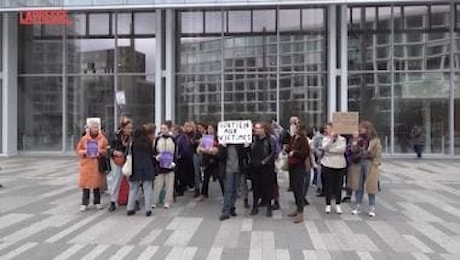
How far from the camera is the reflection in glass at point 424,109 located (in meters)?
26.4

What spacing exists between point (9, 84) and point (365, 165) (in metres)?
19.4

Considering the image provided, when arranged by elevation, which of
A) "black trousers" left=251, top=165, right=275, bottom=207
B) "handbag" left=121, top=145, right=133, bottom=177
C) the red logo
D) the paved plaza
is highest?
the red logo

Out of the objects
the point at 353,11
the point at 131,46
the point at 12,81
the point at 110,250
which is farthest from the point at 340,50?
the point at 110,250

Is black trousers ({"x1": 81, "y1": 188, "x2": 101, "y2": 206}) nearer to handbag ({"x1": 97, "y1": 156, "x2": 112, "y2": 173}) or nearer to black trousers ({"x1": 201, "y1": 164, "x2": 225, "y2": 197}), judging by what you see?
handbag ({"x1": 97, "y1": 156, "x2": 112, "y2": 173})

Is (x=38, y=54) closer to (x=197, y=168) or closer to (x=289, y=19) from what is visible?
(x=289, y=19)

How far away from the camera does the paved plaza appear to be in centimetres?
865

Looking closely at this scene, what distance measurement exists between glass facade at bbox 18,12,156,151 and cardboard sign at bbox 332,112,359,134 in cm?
1614

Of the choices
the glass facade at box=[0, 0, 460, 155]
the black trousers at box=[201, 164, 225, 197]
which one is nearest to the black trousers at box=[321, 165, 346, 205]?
the black trousers at box=[201, 164, 225, 197]

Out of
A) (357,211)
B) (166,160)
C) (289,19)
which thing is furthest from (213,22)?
(357,211)

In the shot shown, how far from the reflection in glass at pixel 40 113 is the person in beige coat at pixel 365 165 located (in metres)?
18.4

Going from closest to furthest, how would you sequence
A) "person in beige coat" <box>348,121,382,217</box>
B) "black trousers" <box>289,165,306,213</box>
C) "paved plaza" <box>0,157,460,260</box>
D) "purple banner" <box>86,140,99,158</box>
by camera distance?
"paved plaza" <box>0,157,460,260</box> → "black trousers" <box>289,165,306,213</box> → "person in beige coat" <box>348,121,382,217</box> → "purple banner" <box>86,140,99,158</box>

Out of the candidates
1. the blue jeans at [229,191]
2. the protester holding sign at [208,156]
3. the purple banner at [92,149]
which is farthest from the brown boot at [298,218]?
the purple banner at [92,149]

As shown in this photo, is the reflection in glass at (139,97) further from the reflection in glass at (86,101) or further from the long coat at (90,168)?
the long coat at (90,168)

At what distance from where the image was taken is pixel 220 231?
10.2 metres
